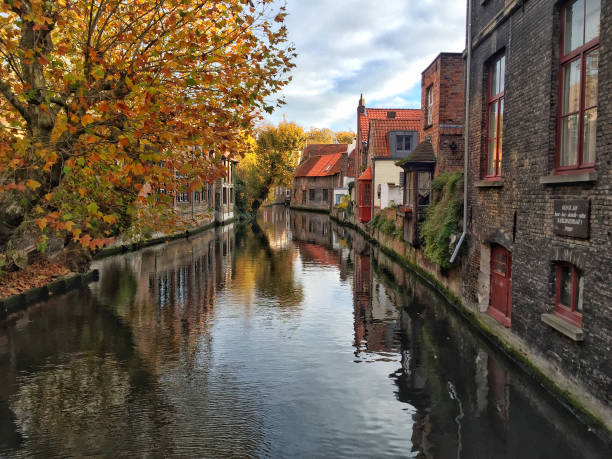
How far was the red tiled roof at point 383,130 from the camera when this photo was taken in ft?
120

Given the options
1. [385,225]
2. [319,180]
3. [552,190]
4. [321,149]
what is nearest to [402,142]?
[385,225]

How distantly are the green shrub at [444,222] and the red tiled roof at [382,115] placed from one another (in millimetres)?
24290

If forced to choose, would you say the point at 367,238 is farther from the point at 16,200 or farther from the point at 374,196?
the point at 16,200

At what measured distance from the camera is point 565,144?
795 cm

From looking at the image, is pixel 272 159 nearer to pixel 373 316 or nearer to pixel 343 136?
pixel 343 136

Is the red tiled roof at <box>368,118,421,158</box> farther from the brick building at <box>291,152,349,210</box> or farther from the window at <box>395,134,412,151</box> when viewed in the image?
the brick building at <box>291,152,349,210</box>

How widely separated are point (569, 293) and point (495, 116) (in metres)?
5.11

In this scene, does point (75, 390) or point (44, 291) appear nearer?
point (75, 390)

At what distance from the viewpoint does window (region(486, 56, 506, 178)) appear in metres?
11.0

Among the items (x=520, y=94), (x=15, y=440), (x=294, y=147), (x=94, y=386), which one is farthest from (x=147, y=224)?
(x=294, y=147)

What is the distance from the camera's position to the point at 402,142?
3653 centimetres

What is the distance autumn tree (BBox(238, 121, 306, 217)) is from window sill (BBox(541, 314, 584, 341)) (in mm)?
56672

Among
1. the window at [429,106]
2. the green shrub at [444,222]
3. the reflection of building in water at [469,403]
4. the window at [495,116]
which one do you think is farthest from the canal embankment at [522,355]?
the window at [429,106]

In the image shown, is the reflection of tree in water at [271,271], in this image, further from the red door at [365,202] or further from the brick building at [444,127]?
the red door at [365,202]
